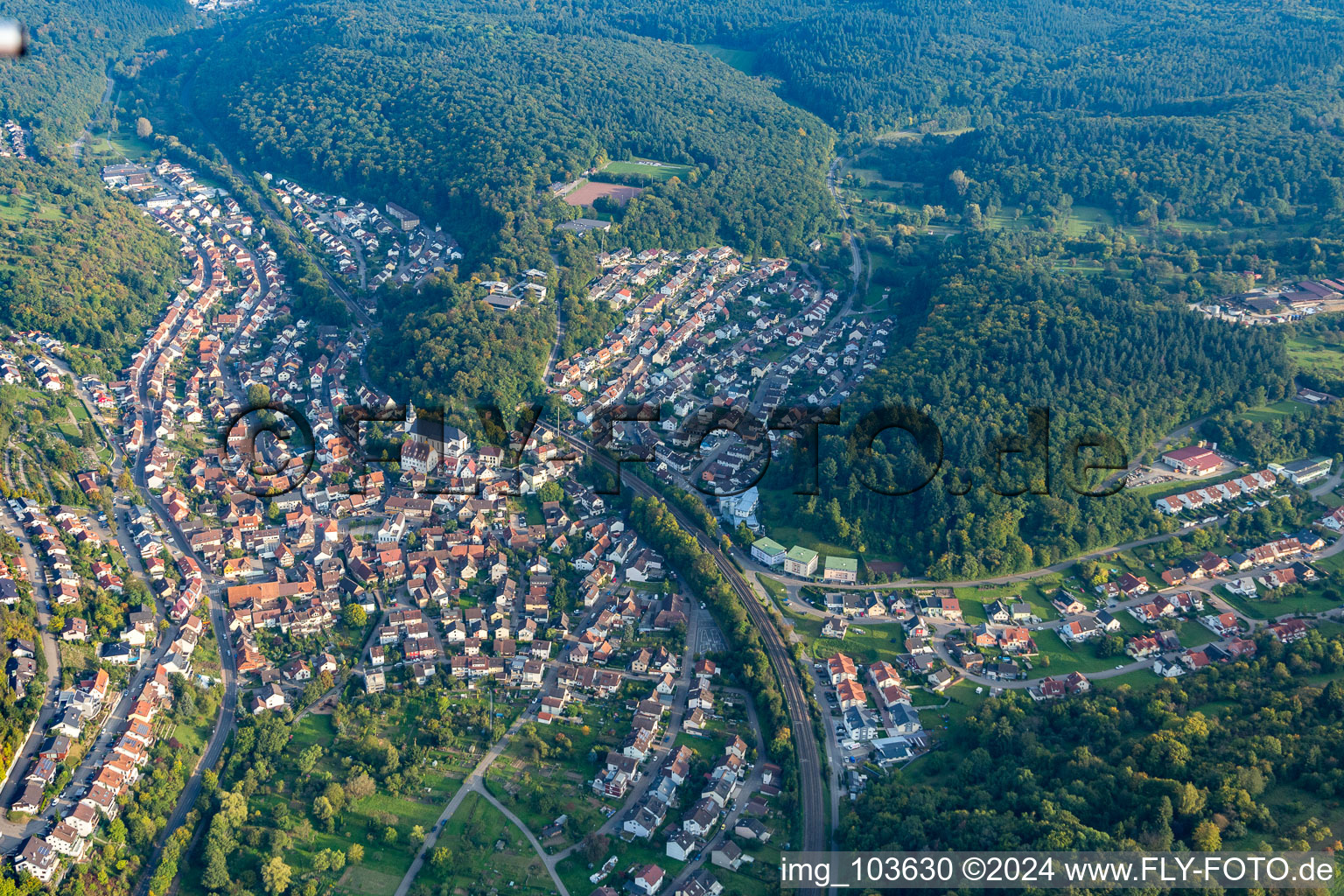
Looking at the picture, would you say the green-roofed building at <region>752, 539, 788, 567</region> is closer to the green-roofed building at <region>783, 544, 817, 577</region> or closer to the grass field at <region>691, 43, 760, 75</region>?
the green-roofed building at <region>783, 544, 817, 577</region>

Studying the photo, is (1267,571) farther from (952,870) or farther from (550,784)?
(550,784)

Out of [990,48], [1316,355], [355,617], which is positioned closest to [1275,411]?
[1316,355]

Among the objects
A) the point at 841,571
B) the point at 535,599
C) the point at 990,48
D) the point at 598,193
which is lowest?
the point at 535,599

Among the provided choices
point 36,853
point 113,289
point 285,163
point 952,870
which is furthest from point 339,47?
point 952,870

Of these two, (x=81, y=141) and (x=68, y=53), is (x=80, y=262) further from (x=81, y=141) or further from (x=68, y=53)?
(x=68, y=53)

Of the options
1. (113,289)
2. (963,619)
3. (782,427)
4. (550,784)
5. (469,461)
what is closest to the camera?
(550,784)

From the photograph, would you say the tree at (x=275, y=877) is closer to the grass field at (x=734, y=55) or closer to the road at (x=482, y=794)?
the road at (x=482, y=794)
